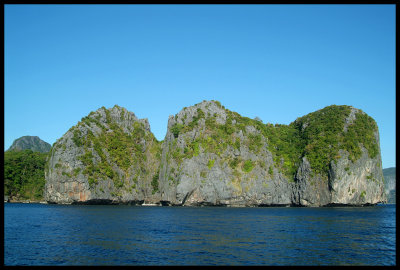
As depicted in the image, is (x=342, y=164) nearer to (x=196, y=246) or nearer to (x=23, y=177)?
(x=196, y=246)

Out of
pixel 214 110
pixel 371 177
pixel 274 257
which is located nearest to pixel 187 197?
pixel 214 110

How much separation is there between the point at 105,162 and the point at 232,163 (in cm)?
4979

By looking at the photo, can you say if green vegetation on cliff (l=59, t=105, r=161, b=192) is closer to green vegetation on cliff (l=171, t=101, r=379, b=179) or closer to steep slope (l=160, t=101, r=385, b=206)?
steep slope (l=160, t=101, r=385, b=206)

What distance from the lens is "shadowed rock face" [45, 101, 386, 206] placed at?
11244cm

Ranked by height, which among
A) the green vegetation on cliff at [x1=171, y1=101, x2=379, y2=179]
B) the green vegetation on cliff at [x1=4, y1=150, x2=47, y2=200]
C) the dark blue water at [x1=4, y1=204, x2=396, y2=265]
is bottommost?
the dark blue water at [x1=4, y1=204, x2=396, y2=265]

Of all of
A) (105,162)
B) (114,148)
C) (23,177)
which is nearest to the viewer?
(105,162)

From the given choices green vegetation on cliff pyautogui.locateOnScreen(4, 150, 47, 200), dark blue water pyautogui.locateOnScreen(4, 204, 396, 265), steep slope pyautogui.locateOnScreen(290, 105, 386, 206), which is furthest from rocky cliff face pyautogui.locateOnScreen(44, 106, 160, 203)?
dark blue water pyautogui.locateOnScreen(4, 204, 396, 265)

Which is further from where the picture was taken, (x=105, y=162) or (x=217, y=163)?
(x=105, y=162)

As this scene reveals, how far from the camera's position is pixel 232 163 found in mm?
119000

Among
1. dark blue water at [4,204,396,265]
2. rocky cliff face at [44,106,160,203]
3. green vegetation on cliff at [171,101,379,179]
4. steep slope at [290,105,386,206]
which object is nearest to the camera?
dark blue water at [4,204,396,265]

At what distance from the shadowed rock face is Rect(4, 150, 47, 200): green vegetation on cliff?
25.7m

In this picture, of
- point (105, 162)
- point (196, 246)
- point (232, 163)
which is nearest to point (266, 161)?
point (232, 163)

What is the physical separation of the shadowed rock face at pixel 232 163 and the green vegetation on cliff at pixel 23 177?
1014 inches

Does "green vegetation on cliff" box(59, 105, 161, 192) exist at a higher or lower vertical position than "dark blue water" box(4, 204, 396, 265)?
higher
